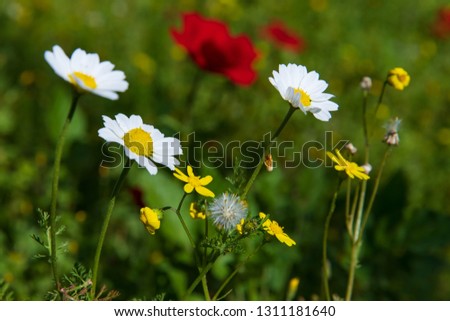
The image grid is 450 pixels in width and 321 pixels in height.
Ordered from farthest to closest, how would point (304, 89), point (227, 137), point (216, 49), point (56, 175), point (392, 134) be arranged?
point (227, 137) < point (216, 49) < point (392, 134) < point (304, 89) < point (56, 175)

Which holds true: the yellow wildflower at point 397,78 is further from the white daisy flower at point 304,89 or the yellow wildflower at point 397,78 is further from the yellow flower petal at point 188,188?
the yellow flower petal at point 188,188

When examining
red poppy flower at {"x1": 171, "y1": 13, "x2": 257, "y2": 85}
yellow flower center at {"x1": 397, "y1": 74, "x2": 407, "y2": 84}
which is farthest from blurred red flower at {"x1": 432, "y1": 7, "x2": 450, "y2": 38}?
yellow flower center at {"x1": 397, "y1": 74, "x2": 407, "y2": 84}

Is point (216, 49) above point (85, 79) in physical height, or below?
below

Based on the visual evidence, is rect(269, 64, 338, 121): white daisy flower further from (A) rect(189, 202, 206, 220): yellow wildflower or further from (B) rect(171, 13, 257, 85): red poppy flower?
(B) rect(171, 13, 257, 85): red poppy flower

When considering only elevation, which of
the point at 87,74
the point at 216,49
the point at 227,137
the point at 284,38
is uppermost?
the point at 87,74

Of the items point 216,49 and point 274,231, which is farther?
point 216,49

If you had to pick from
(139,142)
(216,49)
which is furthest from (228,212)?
(216,49)

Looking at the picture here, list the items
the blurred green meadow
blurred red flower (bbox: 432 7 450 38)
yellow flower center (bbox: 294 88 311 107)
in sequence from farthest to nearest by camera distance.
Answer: blurred red flower (bbox: 432 7 450 38), the blurred green meadow, yellow flower center (bbox: 294 88 311 107)

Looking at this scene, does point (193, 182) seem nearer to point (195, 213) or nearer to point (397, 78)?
point (195, 213)
